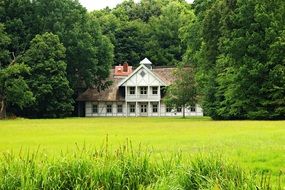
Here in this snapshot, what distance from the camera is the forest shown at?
51250mm

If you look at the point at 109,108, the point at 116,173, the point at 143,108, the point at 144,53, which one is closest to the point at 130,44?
the point at 144,53

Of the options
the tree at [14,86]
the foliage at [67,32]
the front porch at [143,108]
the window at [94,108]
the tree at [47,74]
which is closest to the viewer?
the tree at [14,86]

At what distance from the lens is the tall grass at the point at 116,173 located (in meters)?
8.70

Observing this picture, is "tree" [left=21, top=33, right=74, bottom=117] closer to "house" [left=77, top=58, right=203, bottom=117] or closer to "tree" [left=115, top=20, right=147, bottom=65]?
"house" [left=77, top=58, right=203, bottom=117]

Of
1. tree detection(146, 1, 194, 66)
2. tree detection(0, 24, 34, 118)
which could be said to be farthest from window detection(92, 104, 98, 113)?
tree detection(0, 24, 34, 118)

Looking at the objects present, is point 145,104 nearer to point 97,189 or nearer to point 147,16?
point 147,16

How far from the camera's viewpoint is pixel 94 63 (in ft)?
237

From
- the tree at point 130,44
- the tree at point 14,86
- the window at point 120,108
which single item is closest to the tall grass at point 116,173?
the tree at point 14,86

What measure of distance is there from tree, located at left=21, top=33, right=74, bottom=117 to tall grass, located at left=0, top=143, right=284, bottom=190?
184 ft

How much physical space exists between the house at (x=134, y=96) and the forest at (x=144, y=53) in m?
2.09

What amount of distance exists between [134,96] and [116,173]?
71.2 meters

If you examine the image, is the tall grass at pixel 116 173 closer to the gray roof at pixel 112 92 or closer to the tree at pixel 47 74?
the tree at pixel 47 74

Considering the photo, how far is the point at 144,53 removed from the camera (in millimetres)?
93750

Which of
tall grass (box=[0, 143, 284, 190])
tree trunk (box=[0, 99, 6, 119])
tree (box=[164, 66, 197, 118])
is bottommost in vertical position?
tall grass (box=[0, 143, 284, 190])
